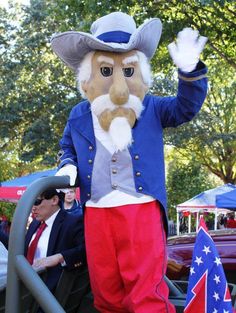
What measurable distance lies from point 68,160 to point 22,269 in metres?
0.70

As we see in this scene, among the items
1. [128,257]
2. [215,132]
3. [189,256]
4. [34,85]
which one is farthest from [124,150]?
[215,132]

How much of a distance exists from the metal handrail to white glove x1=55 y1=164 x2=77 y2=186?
28 cm

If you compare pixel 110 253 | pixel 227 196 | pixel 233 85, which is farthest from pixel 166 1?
pixel 233 85

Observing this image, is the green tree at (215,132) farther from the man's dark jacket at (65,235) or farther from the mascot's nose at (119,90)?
the mascot's nose at (119,90)

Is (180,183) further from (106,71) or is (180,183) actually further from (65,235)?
(106,71)

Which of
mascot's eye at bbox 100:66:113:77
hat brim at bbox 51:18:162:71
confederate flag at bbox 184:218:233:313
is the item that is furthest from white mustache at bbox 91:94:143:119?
confederate flag at bbox 184:218:233:313

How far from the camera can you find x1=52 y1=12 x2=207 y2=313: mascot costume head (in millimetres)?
2242

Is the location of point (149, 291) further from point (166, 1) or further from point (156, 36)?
point (166, 1)

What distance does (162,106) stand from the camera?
8.07 ft

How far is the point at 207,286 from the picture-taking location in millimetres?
2094

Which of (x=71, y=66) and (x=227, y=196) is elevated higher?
(x=71, y=66)

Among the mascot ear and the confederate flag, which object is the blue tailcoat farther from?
the confederate flag

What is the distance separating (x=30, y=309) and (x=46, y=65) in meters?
13.8

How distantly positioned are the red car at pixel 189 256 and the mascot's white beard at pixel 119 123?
5.71ft
